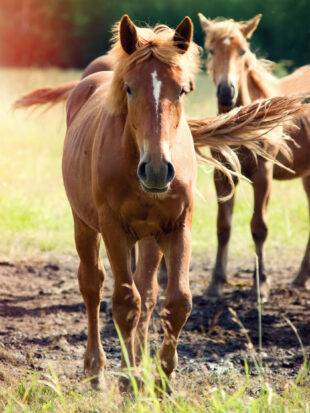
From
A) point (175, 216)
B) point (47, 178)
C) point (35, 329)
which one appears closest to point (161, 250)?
point (175, 216)

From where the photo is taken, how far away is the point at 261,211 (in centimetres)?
664

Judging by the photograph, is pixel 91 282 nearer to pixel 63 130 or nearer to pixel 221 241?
pixel 221 241

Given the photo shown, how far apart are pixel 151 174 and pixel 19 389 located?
1.49 m

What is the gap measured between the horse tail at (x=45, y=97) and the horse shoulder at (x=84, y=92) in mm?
1916

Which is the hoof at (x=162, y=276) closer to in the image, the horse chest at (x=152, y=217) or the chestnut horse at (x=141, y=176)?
the chestnut horse at (x=141, y=176)

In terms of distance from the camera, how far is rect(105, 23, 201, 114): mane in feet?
11.0

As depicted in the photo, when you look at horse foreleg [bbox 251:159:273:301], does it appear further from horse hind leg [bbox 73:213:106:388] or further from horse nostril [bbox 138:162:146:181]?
horse nostril [bbox 138:162:146:181]

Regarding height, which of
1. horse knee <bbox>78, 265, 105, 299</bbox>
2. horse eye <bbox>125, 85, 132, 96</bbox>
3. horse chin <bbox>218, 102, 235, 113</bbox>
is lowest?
horse knee <bbox>78, 265, 105, 299</bbox>

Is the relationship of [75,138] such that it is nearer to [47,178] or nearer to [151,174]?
[151,174]

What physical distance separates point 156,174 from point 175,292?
32.6 inches

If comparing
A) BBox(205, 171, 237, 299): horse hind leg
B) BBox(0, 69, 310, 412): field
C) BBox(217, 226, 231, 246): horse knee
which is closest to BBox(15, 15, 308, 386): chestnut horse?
BBox(0, 69, 310, 412): field

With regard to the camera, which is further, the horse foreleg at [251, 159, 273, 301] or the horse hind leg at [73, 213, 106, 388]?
the horse foreleg at [251, 159, 273, 301]

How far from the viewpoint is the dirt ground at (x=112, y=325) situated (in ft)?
14.6

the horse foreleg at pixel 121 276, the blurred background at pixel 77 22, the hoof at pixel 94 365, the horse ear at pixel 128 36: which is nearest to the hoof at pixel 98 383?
the hoof at pixel 94 365
